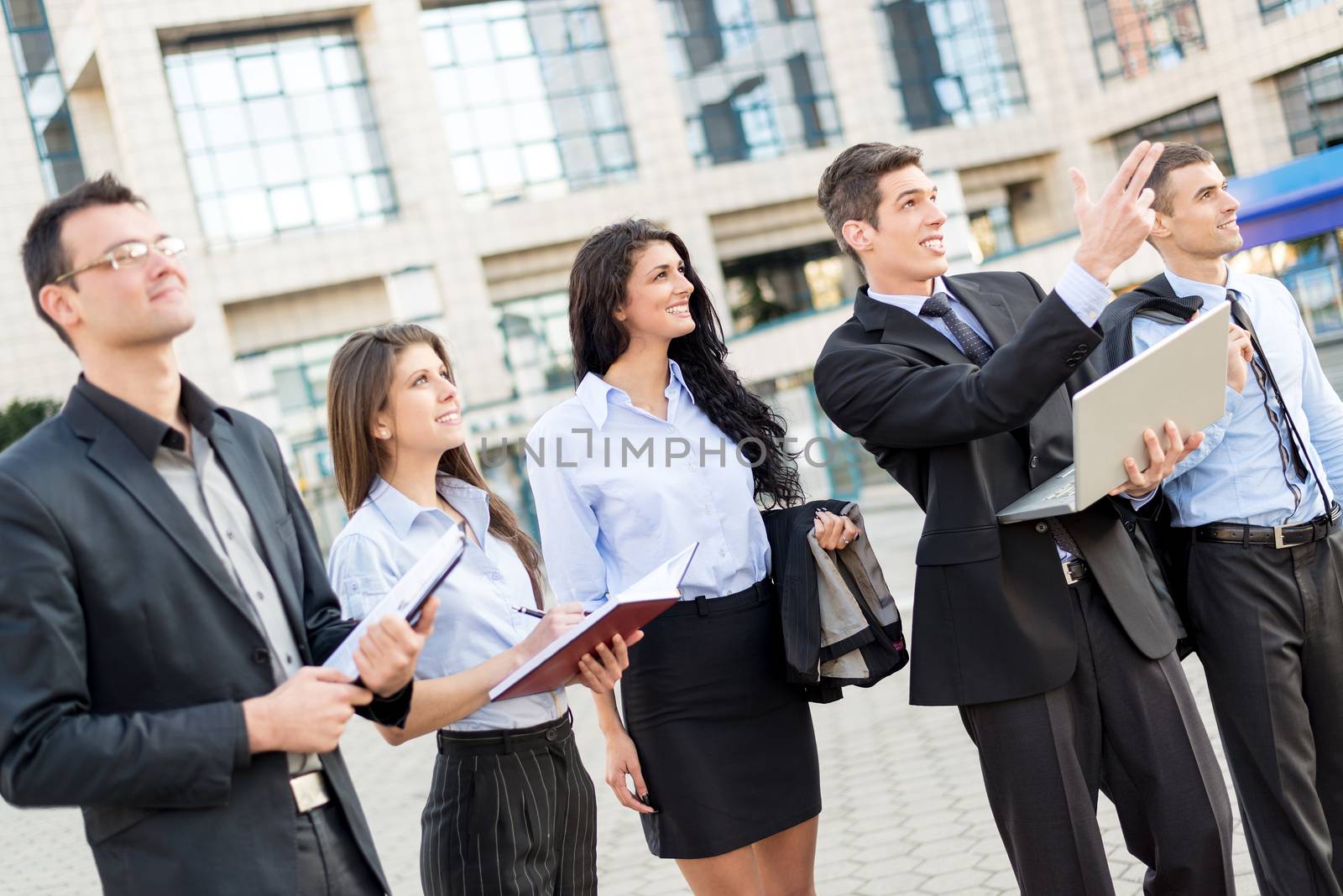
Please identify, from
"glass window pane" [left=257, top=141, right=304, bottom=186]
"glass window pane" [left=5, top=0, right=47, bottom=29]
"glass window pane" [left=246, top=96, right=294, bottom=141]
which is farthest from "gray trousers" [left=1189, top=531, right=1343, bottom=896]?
"glass window pane" [left=5, top=0, right=47, bottom=29]

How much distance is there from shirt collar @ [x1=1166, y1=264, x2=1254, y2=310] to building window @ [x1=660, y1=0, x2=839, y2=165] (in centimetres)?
3242

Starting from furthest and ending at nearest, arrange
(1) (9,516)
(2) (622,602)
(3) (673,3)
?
(3) (673,3)
(2) (622,602)
(1) (9,516)

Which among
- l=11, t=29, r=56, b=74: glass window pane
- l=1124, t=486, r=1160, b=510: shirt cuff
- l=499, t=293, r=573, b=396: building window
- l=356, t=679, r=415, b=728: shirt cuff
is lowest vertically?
l=1124, t=486, r=1160, b=510: shirt cuff

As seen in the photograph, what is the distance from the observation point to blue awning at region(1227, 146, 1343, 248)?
378 inches

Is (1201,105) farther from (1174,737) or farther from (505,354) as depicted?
(1174,737)

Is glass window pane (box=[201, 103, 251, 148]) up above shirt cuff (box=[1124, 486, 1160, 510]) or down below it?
above

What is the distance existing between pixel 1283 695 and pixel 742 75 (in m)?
34.4

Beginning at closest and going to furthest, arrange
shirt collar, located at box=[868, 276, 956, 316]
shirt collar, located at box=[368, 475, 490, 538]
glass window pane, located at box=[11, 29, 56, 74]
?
1. shirt collar, located at box=[368, 475, 490, 538]
2. shirt collar, located at box=[868, 276, 956, 316]
3. glass window pane, located at box=[11, 29, 56, 74]

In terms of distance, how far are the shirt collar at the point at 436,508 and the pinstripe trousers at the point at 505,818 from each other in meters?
0.56

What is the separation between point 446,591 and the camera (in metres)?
3.05

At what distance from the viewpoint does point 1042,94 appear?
37781 mm

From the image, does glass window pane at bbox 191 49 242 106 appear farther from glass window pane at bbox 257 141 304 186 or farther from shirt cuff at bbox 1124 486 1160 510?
shirt cuff at bbox 1124 486 1160 510

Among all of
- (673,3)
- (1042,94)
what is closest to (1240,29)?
(1042,94)

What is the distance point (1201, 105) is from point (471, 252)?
20.1 meters
